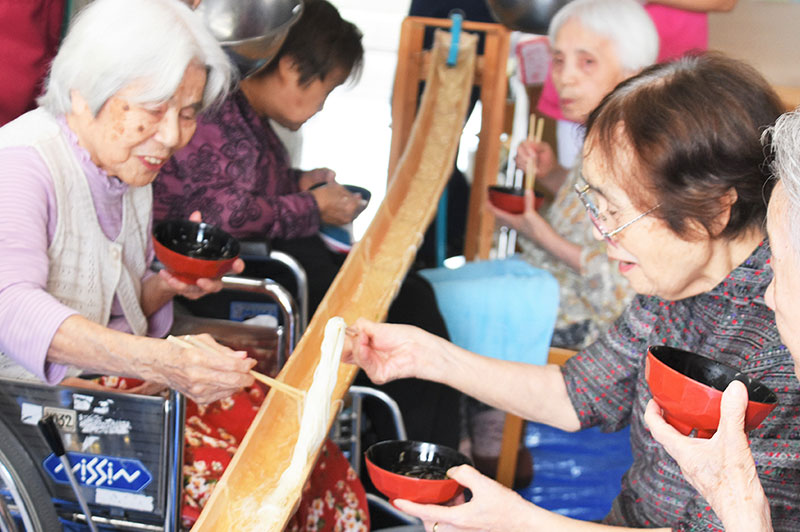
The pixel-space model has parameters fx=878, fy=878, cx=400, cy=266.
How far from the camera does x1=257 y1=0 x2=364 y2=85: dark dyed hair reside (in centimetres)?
242

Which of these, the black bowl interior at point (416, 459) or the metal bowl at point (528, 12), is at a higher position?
the metal bowl at point (528, 12)

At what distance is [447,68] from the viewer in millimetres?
2957

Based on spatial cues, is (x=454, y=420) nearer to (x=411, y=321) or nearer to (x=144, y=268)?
(x=411, y=321)

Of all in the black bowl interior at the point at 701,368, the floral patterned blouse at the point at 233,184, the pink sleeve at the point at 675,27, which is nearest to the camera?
the black bowl interior at the point at 701,368

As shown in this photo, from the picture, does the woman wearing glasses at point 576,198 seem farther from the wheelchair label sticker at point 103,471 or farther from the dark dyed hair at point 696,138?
the wheelchair label sticker at point 103,471

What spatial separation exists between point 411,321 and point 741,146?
1.18 metres

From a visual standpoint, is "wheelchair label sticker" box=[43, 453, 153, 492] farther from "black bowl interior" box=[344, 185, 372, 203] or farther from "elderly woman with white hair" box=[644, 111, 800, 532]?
"black bowl interior" box=[344, 185, 372, 203]

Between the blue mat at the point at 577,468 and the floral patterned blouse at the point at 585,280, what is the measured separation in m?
0.28

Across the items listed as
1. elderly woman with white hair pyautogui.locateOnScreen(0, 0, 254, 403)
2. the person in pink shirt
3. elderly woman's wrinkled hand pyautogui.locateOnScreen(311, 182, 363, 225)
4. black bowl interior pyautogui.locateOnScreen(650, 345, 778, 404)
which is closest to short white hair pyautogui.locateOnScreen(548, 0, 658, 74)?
the person in pink shirt

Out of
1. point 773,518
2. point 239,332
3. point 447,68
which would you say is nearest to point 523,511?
point 773,518

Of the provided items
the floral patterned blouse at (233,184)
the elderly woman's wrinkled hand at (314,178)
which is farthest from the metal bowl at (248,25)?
the elderly woman's wrinkled hand at (314,178)

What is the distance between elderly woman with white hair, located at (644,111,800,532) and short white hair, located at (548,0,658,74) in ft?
4.76

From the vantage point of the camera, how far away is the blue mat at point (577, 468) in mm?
2404

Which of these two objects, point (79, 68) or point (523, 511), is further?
point (79, 68)
